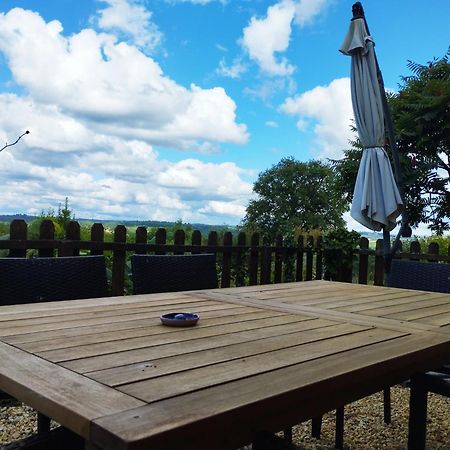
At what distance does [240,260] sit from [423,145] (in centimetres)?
375

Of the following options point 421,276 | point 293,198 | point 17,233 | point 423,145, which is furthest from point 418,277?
point 293,198

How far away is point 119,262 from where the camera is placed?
4.12 metres

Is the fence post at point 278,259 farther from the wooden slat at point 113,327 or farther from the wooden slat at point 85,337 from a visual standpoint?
the wooden slat at point 85,337

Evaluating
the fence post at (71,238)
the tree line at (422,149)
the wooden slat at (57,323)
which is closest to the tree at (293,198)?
the tree line at (422,149)

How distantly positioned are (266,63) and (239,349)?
770 cm

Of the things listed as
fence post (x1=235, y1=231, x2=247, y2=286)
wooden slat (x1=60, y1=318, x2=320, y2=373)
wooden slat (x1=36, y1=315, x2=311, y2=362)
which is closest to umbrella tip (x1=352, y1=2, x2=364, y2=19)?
fence post (x1=235, y1=231, x2=247, y2=286)

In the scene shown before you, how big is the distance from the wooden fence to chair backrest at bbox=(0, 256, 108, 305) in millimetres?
1440

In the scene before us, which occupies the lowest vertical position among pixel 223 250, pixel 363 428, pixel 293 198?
pixel 363 428

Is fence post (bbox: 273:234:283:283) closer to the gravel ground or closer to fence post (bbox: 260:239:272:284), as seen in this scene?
fence post (bbox: 260:239:272:284)

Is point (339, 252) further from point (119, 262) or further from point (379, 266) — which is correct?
point (119, 262)

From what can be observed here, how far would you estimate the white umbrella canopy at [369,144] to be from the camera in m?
4.14

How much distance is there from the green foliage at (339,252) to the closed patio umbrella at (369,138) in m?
1.80

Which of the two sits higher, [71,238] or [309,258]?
[71,238]

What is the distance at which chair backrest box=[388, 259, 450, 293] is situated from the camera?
3051 mm
